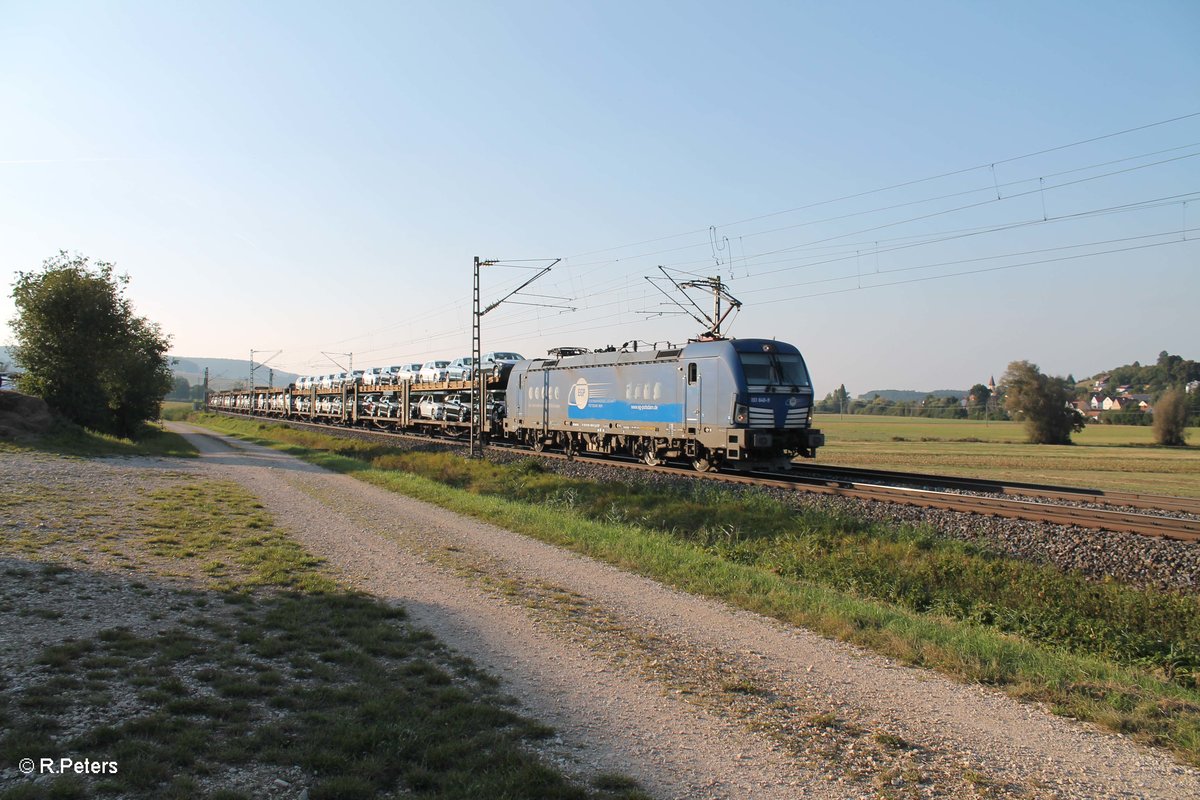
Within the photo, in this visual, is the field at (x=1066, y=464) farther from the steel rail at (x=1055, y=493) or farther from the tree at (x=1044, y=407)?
the steel rail at (x=1055, y=493)

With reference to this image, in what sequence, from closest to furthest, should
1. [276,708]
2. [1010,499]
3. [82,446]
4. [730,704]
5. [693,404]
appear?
1. [276,708]
2. [730,704]
3. [1010,499]
4. [693,404]
5. [82,446]

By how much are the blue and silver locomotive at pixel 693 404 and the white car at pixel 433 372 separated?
12700 millimetres

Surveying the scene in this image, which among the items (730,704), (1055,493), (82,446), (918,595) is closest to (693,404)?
(1055,493)

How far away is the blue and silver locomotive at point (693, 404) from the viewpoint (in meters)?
21.0

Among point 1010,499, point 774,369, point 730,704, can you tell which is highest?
point 774,369

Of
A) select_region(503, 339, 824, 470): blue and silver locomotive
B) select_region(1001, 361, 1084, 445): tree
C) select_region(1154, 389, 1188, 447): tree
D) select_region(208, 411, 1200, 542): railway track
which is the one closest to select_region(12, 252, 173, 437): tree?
select_region(503, 339, 824, 470): blue and silver locomotive

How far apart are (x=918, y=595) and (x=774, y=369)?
37.4 ft

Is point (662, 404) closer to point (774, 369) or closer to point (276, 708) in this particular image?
point (774, 369)

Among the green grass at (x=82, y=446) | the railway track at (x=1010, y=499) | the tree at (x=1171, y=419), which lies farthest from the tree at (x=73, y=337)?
the tree at (x=1171, y=419)

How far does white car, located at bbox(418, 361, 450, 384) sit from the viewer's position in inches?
1652

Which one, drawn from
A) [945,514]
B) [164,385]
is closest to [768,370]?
[945,514]

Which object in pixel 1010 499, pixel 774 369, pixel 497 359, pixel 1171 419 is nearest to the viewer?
pixel 1010 499

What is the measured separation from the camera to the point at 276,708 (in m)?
5.60

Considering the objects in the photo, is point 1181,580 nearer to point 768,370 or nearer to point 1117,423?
point 768,370
